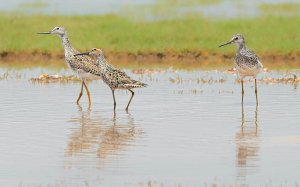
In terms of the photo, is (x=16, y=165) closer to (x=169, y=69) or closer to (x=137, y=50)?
(x=169, y=69)

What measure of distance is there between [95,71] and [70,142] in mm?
6678

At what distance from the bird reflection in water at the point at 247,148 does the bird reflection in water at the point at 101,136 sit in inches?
65.6

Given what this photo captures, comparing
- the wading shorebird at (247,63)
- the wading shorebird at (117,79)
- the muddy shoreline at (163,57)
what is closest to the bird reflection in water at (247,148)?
the wading shorebird at (117,79)

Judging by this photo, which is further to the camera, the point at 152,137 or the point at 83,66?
the point at 83,66

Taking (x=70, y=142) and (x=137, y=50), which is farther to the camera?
(x=137, y=50)

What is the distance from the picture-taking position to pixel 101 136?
1488 cm

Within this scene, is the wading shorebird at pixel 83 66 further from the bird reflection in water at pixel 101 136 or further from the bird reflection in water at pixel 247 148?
the bird reflection in water at pixel 247 148

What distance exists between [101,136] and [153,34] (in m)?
21.8

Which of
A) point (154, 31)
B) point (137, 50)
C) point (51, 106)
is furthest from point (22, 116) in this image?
point (154, 31)

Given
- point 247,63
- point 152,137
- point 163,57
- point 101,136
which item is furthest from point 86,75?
point 163,57

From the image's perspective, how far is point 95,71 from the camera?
67.7 feet

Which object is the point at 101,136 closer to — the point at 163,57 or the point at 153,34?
the point at 163,57

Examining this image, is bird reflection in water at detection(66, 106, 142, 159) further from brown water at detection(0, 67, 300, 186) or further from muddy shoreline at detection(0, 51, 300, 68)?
muddy shoreline at detection(0, 51, 300, 68)

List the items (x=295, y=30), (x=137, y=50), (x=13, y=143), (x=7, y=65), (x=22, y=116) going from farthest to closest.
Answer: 1. (x=295, y=30)
2. (x=137, y=50)
3. (x=7, y=65)
4. (x=22, y=116)
5. (x=13, y=143)
